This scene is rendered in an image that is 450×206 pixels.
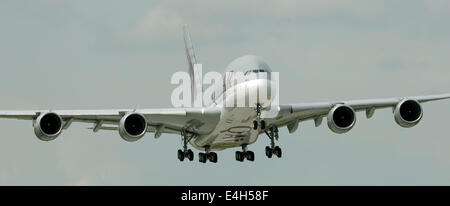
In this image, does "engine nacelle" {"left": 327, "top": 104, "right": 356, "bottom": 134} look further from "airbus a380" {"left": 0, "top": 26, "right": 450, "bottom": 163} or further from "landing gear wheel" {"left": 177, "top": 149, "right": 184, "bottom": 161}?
"landing gear wheel" {"left": 177, "top": 149, "right": 184, "bottom": 161}

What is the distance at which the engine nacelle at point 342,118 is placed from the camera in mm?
62938

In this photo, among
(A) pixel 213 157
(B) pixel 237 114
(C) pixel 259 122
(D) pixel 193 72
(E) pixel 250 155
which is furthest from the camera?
(D) pixel 193 72

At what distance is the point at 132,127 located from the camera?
61625 millimetres

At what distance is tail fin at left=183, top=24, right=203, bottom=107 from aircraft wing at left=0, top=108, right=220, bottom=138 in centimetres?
816

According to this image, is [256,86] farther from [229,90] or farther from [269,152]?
[269,152]

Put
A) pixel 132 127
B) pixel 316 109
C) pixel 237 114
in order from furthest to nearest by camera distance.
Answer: pixel 316 109, pixel 132 127, pixel 237 114

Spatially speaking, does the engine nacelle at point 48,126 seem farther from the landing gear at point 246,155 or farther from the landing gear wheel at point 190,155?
the landing gear at point 246,155

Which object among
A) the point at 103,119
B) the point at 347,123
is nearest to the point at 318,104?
the point at 347,123

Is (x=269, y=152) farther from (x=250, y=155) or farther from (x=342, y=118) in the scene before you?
(x=342, y=118)

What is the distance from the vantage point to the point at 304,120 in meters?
65.9

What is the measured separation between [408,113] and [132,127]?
628 inches

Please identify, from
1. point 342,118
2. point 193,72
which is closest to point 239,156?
point 342,118

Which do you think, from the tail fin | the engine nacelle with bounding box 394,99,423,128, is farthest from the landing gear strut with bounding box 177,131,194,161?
the engine nacelle with bounding box 394,99,423,128

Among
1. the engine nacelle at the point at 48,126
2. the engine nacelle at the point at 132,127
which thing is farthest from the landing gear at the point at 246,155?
→ the engine nacelle at the point at 48,126
